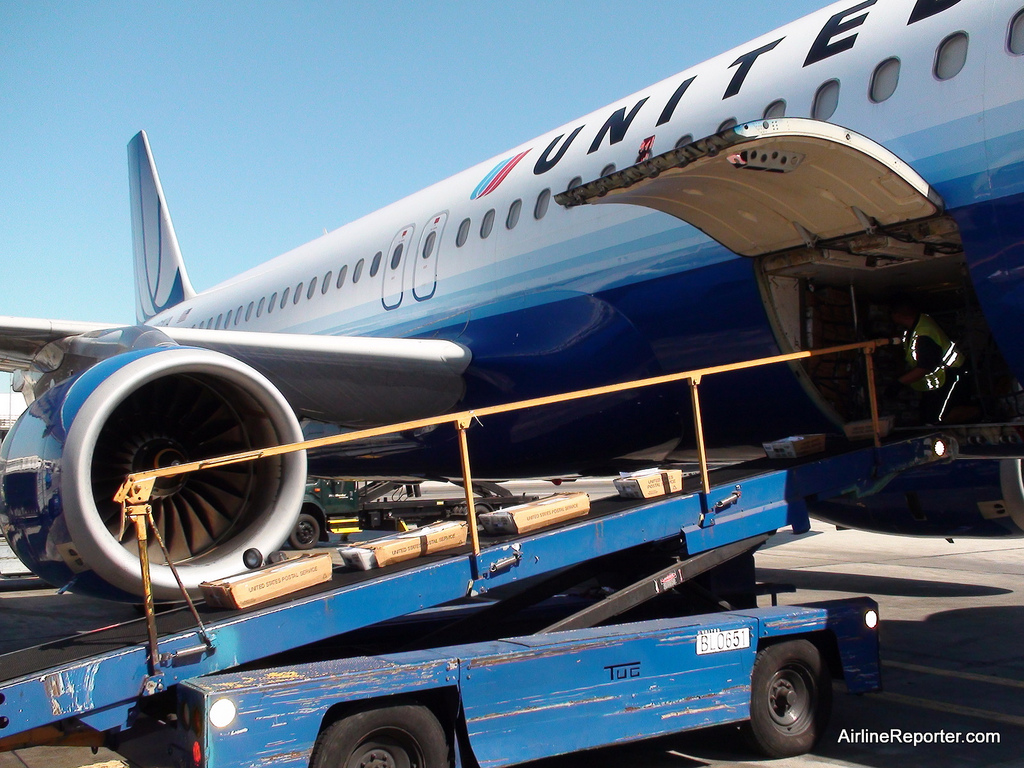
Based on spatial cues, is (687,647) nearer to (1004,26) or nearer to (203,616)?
(203,616)

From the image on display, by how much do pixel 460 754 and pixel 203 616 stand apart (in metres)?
1.21

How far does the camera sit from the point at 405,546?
454 cm

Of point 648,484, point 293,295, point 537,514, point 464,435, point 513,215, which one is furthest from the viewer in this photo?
point 293,295

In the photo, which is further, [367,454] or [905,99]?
[367,454]

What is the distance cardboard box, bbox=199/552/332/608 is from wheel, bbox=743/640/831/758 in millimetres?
2106

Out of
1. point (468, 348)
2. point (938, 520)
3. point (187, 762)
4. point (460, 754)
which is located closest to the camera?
point (187, 762)

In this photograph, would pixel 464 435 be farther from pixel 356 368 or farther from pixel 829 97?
pixel 356 368

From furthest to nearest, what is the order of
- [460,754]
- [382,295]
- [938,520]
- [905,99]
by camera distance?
[382,295], [938,520], [905,99], [460,754]

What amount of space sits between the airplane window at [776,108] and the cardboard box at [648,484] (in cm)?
216

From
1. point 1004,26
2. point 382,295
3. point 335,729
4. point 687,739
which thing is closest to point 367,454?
point 382,295

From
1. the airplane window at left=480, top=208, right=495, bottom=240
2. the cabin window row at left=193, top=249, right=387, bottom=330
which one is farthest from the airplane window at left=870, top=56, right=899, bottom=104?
the cabin window row at left=193, top=249, right=387, bottom=330

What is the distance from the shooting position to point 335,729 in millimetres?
3605

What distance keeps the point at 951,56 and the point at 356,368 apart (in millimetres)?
4548

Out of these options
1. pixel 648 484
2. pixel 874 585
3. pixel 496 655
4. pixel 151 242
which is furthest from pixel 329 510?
pixel 496 655
